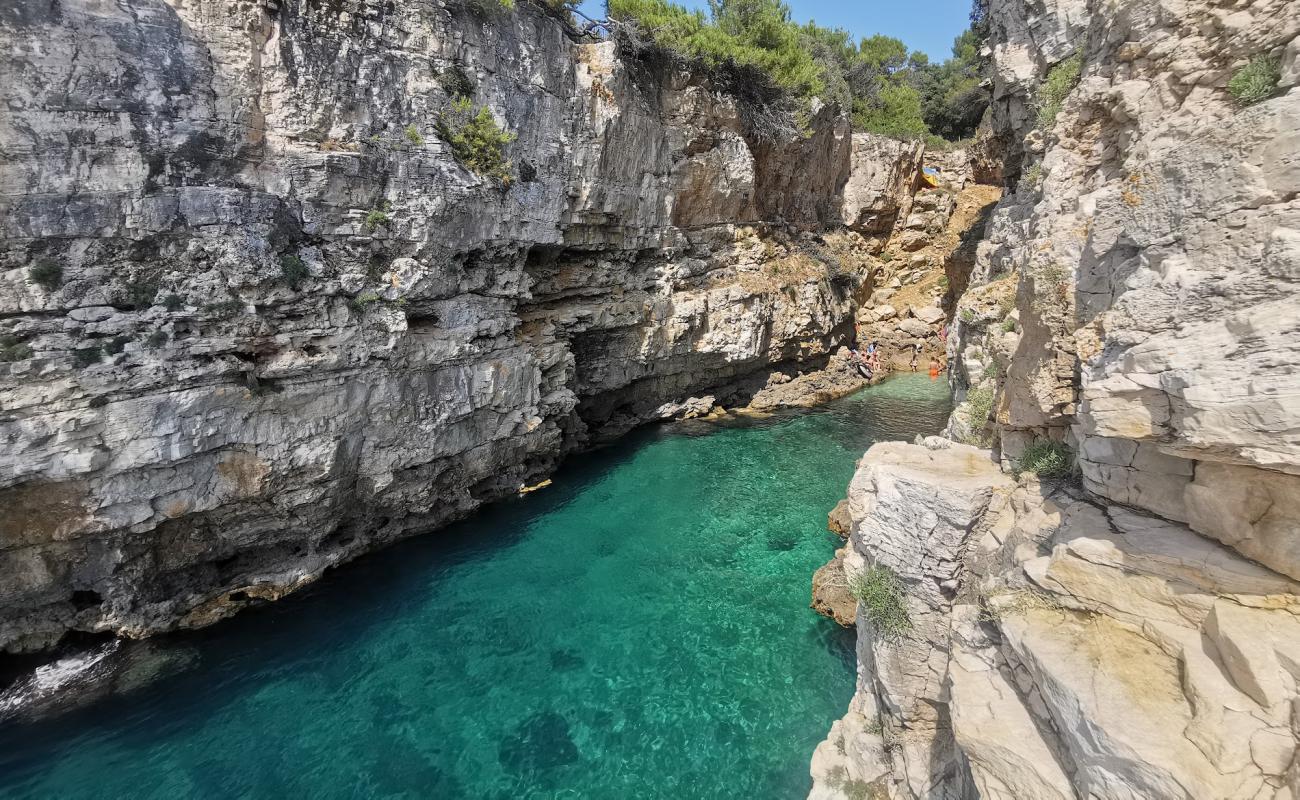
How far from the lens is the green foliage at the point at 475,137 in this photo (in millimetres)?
11703

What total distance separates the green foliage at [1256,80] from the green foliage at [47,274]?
1404 centimetres

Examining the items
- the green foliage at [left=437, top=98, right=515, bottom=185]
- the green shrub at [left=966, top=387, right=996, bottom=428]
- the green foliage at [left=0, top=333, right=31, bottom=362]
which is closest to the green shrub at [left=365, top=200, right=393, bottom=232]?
the green foliage at [left=437, top=98, right=515, bottom=185]

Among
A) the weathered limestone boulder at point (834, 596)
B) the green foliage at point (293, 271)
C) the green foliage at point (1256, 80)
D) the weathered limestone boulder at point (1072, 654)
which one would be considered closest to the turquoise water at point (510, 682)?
the weathered limestone boulder at point (834, 596)

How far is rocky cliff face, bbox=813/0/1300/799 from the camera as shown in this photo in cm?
297

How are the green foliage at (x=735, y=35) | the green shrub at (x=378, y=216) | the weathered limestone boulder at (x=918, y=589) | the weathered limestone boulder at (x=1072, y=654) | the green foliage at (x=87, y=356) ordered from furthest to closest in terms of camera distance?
the green foliage at (x=735, y=35) → the green shrub at (x=378, y=216) → the green foliage at (x=87, y=356) → the weathered limestone boulder at (x=918, y=589) → the weathered limestone boulder at (x=1072, y=654)

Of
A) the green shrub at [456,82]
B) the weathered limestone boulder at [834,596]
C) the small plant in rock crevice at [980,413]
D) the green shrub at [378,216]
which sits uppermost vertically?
the green shrub at [456,82]

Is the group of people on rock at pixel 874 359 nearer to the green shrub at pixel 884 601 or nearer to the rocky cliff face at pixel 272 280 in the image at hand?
the rocky cliff face at pixel 272 280

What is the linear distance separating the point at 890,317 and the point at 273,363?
25491mm

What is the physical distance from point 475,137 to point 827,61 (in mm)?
19156

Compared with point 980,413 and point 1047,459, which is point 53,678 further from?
point 980,413

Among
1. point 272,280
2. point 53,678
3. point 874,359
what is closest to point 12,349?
point 272,280

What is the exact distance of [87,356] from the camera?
8.22 m

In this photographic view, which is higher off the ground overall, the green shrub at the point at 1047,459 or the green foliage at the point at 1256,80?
the green foliage at the point at 1256,80

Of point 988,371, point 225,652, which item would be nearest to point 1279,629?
point 988,371
